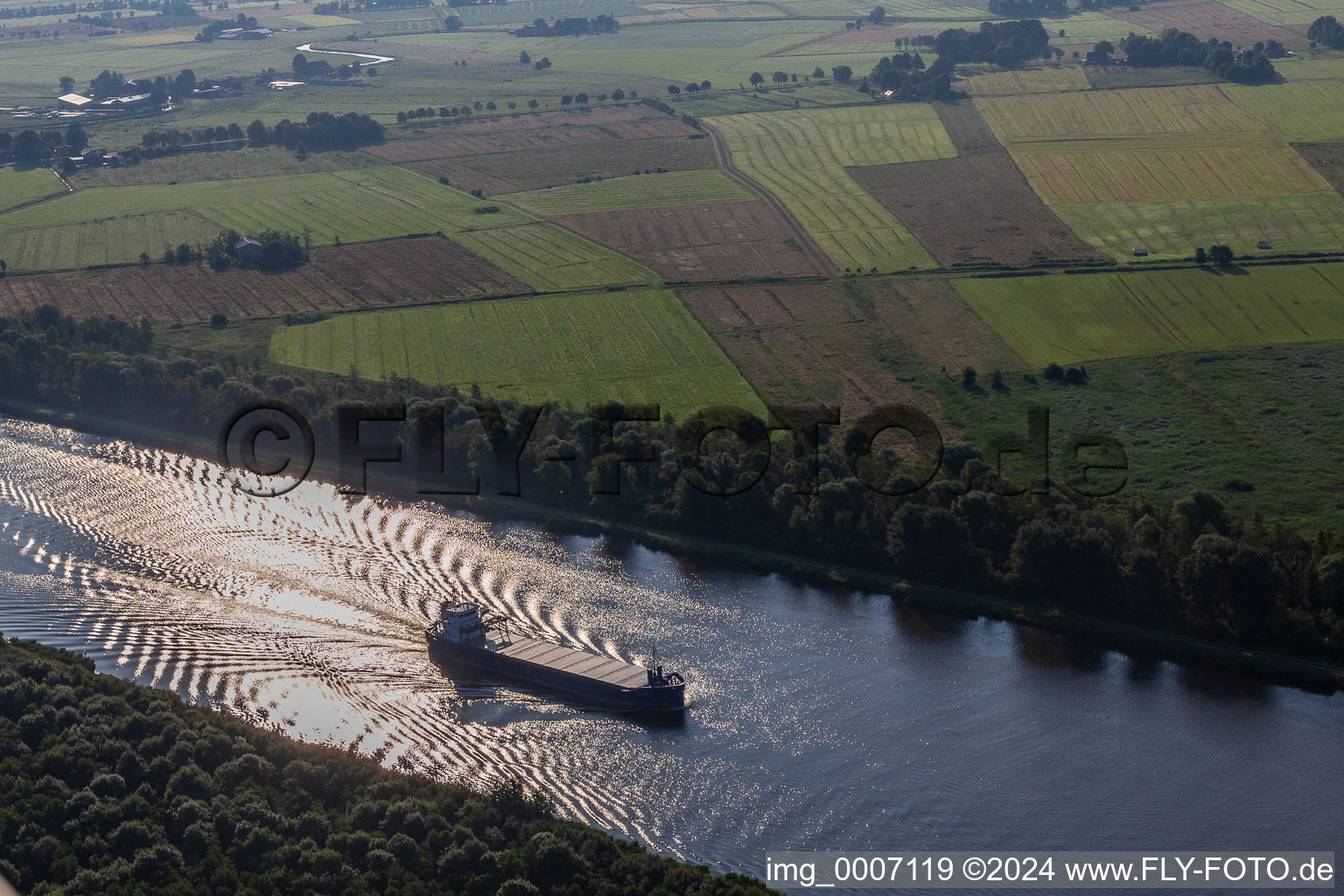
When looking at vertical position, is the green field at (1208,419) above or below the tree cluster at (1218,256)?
below

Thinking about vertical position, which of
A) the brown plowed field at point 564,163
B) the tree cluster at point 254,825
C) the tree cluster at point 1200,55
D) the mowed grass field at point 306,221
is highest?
the tree cluster at point 1200,55

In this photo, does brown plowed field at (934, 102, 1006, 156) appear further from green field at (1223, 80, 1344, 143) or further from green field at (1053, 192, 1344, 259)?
green field at (1223, 80, 1344, 143)

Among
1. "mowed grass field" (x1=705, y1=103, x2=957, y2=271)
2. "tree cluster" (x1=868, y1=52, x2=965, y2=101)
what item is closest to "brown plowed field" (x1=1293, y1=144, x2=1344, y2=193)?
"mowed grass field" (x1=705, y1=103, x2=957, y2=271)

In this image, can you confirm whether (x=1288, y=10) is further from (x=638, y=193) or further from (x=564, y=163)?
(x=638, y=193)

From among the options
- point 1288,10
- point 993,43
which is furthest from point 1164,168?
point 1288,10

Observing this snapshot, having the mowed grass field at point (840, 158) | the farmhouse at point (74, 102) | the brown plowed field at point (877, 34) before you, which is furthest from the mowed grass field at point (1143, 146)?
the farmhouse at point (74, 102)

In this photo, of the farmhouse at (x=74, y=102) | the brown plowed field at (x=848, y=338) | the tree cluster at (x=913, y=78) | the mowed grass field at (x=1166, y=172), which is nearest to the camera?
the brown plowed field at (x=848, y=338)

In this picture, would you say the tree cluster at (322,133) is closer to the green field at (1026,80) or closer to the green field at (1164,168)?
the green field at (1026,80)
